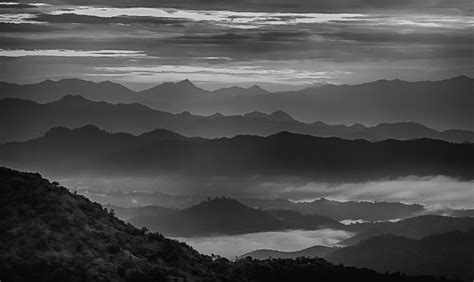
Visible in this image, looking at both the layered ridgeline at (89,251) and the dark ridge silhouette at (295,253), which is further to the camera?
the dark ridge silhouette at (295,253)

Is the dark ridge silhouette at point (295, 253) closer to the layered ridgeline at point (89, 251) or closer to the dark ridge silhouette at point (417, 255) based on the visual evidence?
the dark ridge silhouette at point (417, 255)

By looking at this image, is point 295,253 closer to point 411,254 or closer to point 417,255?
point 411,254

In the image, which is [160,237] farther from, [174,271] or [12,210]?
[12,210]

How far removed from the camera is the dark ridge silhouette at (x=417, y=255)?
5974 inches

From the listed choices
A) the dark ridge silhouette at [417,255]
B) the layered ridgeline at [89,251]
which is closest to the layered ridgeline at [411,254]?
the dark ridge silhouette at [417,255]

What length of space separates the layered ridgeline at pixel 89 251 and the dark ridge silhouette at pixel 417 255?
7610cm

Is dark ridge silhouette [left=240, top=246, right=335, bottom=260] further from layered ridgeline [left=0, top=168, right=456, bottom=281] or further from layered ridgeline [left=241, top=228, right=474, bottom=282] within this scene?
layered ridgeline [left=0, top=168, right=456, bottom=281]

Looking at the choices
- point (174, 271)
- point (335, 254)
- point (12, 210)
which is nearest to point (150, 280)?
point (174, 271)

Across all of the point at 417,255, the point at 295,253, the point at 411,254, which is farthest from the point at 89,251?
the point at 295,253

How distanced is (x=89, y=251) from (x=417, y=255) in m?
107

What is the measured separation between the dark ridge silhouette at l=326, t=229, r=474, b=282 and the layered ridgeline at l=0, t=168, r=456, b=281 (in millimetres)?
76102

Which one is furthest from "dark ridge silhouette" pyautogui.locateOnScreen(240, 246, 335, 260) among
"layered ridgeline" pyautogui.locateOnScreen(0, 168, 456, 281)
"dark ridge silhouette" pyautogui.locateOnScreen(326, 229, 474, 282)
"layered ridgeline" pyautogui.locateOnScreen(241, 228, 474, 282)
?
"layered ridgeline" pyautogui.locateOnScreen(0, 168, 456, 281)

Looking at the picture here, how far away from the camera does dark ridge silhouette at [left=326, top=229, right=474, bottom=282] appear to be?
151750 mm

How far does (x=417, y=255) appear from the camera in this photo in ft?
527
